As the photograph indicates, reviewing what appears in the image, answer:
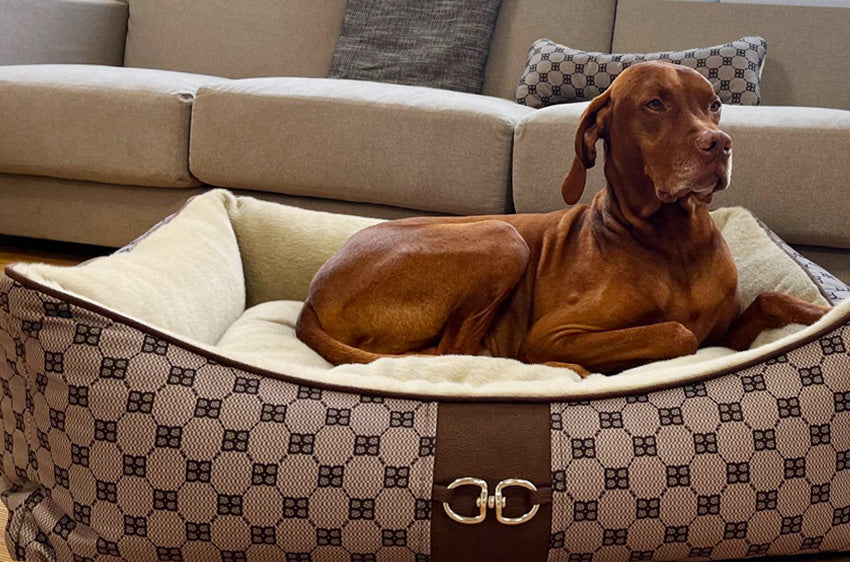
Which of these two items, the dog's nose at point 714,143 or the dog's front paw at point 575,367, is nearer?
the dog's nose at point 714,143

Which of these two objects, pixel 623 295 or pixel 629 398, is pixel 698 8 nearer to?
pixel 623 295

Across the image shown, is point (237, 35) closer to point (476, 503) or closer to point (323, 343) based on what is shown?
point (323, 343)

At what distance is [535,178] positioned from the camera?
7.85ft

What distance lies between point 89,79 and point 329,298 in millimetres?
1595

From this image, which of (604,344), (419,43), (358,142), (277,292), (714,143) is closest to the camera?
(714,143)

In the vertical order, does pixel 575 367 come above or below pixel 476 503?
below

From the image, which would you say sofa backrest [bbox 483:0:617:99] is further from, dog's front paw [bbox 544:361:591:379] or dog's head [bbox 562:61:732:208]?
dog's front paw [bbox 544:361:591:379]

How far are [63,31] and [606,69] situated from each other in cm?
206

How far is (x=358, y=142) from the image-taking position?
2.58 metres

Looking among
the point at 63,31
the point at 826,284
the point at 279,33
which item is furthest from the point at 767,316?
the point at 63,31

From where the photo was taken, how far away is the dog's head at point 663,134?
151 centimetres

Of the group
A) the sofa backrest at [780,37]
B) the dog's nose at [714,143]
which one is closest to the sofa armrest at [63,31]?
the sofa backrest at [780,37]

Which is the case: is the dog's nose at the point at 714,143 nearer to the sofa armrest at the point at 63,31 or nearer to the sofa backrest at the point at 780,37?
the sofa backrest at the point at 780,37

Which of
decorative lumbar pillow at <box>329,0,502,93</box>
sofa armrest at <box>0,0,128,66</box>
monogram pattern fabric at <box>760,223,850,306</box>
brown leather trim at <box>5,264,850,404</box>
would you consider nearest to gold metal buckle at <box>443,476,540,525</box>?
brown leather trim at <box>5,264,850,404</box>
